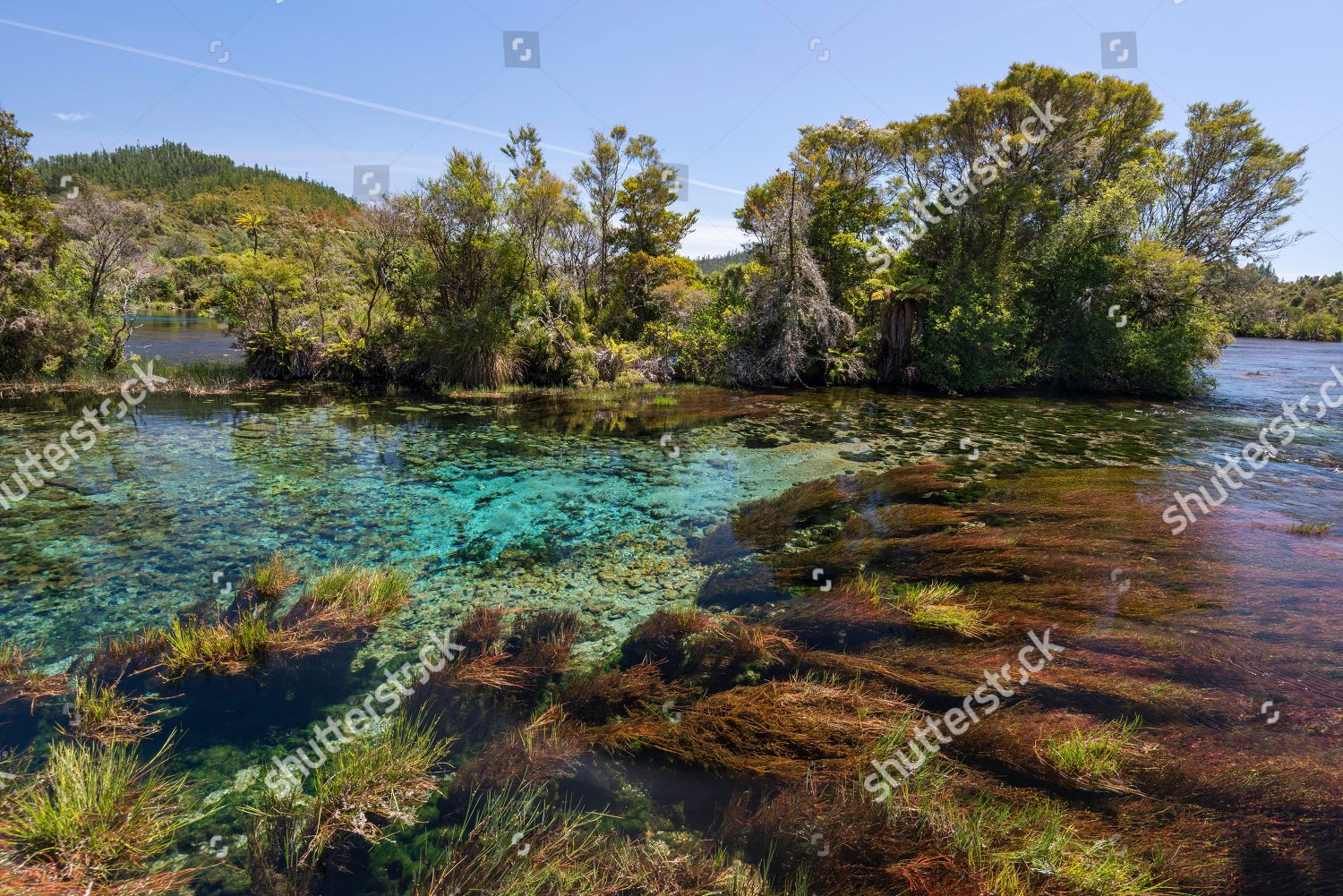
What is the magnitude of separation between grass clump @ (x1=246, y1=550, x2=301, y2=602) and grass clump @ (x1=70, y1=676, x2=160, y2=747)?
1735 mm

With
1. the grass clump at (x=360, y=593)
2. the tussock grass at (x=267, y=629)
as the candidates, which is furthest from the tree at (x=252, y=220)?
the grass clump at (x=360, y=593)

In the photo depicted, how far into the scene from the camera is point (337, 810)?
Answer: 3.12 metres

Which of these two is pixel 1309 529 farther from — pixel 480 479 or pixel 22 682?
pixel 22 682

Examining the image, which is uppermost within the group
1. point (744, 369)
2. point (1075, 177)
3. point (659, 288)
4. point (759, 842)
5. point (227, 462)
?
point (1075, 177)

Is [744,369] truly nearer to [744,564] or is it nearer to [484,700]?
[744,564]

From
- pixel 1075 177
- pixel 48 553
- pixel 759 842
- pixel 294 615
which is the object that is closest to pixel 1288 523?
pixel 759 842

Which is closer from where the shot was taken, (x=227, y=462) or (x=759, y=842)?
(x=759, y=842)

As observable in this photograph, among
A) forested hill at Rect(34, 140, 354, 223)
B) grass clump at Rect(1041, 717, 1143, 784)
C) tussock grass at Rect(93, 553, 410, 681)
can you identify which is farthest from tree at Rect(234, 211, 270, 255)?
forested hill at Rect(34, 140, 354, 223)

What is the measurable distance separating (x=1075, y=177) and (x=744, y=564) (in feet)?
81.7

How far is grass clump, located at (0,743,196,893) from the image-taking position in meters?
2.60

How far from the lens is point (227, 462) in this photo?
10.4 m

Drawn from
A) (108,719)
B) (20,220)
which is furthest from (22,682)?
(20,220)

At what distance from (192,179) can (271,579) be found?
166743 millimetres

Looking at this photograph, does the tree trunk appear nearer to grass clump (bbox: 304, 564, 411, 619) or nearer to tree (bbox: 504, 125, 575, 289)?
tree (bbox: 504, 125, 575, 289)
